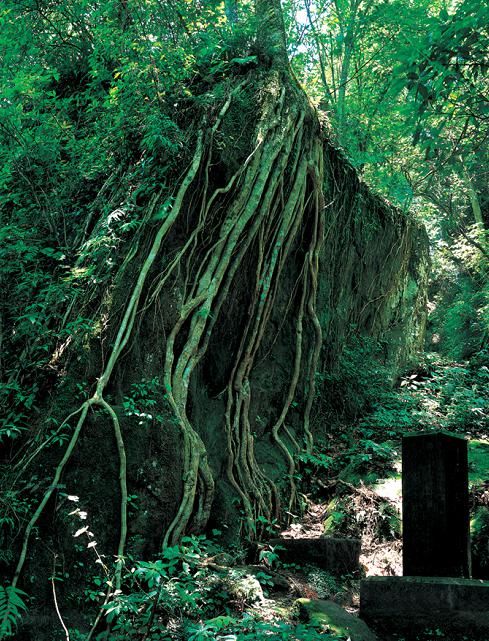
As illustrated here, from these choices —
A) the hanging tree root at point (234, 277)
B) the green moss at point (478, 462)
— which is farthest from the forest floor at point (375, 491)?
the hanging tree root at point (234, 277)

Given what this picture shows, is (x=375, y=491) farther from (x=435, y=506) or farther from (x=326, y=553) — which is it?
(x=435, y=506)

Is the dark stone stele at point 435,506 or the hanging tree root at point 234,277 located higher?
the hanging tree root at point 234,277

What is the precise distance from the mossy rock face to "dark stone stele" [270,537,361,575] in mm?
997

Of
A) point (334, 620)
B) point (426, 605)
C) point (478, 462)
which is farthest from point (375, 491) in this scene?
point (334, 620)

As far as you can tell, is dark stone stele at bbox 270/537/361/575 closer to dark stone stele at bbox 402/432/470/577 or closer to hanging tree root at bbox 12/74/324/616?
hanging tree root at bbox 12/74/324/616

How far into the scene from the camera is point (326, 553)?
439cm

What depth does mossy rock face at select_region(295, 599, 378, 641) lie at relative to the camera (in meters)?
3.01

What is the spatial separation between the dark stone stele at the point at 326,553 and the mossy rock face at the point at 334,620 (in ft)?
3.27

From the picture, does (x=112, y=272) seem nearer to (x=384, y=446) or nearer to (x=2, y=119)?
(x=2, y=119)

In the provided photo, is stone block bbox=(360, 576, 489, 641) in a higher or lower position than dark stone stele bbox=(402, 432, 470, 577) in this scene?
lower

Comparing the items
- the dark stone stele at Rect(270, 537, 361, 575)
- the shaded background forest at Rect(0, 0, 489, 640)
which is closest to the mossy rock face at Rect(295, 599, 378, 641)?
the shaded background forest at Rect(0, 0, 489, 640)

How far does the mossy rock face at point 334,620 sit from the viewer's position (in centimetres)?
301

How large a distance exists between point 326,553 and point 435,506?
110 cm

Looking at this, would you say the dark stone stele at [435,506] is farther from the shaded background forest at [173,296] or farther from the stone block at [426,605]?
the shaded background forest at [173,296]
